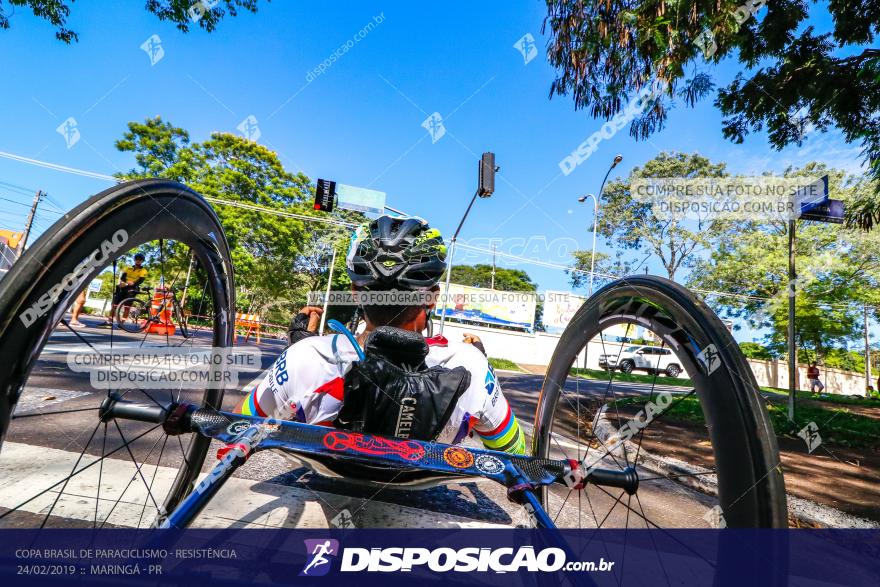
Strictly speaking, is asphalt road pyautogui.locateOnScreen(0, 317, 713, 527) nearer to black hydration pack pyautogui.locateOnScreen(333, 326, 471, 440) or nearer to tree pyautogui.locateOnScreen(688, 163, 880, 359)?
black hydration pack pyautogui.locateOnScreen(333, 326, 471, 440)

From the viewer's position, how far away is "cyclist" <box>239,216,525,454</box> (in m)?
1.47

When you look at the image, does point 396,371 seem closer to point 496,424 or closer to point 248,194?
point 496,424

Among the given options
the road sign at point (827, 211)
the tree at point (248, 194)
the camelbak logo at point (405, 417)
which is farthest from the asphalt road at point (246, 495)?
the tree at point (248, 194)

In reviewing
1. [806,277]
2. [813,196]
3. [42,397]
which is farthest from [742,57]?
[806,277]

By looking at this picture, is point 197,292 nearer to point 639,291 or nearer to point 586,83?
point 639,291

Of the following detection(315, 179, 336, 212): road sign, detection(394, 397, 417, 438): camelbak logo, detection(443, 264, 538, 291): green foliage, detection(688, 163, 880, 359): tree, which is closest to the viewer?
detection(394, 397, 417, 438): camelbak logo

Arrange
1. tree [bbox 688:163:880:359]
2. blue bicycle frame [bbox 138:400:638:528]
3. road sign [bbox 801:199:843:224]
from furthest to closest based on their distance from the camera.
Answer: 1. tree [bbox 688:163:880:359]
2. road sign [bbox 801:199:843:224]
3. blue bicycle frame [bbox 138:400:638:528]

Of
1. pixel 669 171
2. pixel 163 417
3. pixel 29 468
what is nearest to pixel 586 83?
pixel 163 417

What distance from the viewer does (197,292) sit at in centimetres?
241

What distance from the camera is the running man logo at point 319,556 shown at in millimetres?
1343

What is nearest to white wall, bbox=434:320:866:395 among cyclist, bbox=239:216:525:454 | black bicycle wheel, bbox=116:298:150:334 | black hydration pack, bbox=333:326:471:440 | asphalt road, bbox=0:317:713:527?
black bicycle wheel, bbox=116:298:150:334

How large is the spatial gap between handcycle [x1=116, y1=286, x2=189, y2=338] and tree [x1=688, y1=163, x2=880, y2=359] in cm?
2819

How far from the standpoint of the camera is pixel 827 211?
19.7 feet

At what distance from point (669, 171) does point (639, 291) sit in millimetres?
35224
